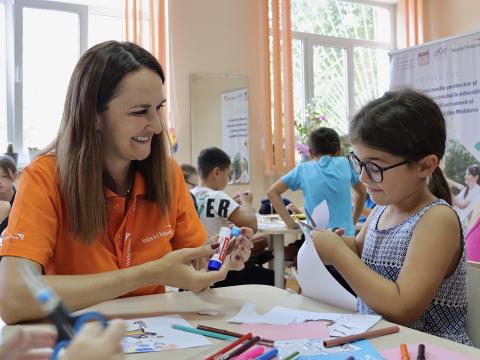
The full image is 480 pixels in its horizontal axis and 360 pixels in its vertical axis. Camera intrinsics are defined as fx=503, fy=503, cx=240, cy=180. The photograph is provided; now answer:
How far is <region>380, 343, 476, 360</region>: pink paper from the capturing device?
832mm

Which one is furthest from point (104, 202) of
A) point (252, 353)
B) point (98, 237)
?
point (252, 353)

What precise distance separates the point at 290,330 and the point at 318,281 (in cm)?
22

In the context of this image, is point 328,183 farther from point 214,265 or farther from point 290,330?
point 290,330

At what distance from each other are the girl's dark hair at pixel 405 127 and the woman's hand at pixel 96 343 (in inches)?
36.9

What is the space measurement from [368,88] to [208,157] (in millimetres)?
3496

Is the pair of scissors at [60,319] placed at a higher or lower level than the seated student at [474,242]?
higher

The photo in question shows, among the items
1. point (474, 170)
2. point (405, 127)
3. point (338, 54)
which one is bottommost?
point (474, 170)

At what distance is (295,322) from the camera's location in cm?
104

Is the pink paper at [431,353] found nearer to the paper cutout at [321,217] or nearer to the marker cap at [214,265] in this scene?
the marker cap at [214,265]

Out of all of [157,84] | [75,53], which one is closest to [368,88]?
[75,53]

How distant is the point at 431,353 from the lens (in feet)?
2.79

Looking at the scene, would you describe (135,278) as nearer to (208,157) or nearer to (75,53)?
(208,157)

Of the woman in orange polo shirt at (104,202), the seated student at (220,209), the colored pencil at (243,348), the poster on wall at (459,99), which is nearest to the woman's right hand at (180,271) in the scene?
the woman in orange polo shirt at (104,202)

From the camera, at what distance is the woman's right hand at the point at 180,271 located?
115 centimetres
